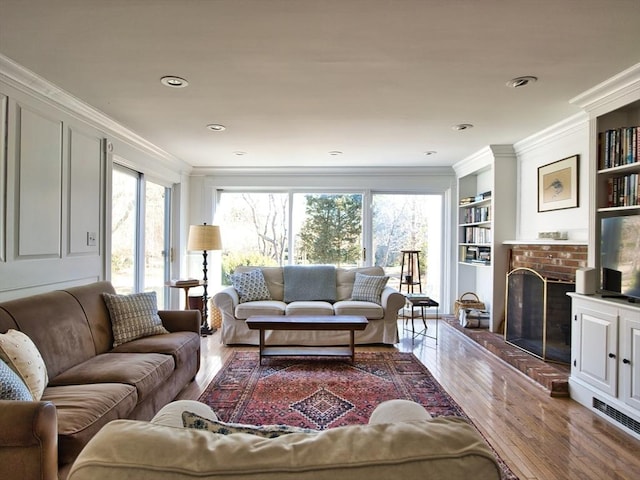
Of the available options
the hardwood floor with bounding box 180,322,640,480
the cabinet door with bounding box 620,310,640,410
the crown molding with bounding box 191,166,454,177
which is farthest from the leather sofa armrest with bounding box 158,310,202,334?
the cabinet door with bounding box 620,310,640,410

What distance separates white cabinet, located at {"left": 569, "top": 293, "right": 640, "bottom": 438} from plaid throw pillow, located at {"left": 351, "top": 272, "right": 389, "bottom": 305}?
6.95ft

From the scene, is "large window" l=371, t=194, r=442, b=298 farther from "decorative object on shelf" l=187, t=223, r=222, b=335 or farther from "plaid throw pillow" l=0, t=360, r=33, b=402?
"plaid throw pillow" l=0, t=360, r=33, b=402

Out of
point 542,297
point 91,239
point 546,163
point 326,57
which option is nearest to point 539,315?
point 542,297

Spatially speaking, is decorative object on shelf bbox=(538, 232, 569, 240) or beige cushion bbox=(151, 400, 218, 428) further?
decorative object on shelf bbox=(538, 232, 569, 240)

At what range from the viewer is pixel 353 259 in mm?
6078

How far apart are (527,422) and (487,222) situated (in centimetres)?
288

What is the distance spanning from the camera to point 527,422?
2.59 meters

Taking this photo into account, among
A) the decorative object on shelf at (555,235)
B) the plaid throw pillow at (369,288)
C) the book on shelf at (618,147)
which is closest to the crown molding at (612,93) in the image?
the book on shelf at (618,147)

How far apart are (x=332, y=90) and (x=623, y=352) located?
2.64 meters

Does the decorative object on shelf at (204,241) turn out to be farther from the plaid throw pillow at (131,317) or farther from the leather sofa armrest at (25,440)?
the leather sofa armrest at (25,440)

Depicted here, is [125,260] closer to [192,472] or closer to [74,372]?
[74,372]

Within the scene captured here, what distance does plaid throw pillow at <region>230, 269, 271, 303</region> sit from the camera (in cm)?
474

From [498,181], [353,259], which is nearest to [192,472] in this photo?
[498,181]

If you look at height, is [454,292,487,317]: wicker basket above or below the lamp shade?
below
